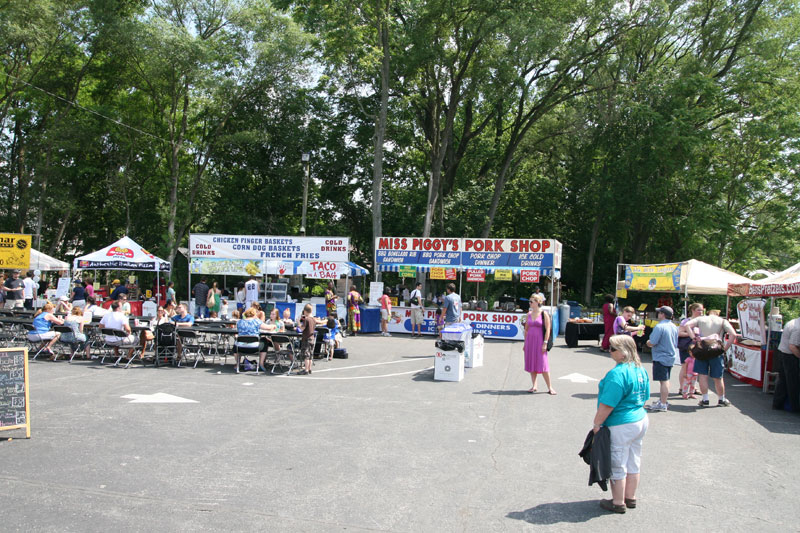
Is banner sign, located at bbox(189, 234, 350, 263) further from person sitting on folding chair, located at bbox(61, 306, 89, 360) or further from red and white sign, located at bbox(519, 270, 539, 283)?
person sitting on folding chair, located at bbox(61, 306, 89, 360)

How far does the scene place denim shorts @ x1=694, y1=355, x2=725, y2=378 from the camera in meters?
9.14

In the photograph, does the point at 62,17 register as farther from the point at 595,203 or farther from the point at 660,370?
the point at 660,370

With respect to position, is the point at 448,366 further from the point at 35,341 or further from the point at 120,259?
the point at 120,259

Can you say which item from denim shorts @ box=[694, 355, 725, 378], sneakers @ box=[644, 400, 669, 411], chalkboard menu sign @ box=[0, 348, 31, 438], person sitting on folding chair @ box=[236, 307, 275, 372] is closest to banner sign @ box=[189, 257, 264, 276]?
person sitting on folding chair @ box=[236, 307, 275, 372]

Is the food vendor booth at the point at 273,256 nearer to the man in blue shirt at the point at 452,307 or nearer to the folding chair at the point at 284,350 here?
the man in blue shirt at the point at 452,307

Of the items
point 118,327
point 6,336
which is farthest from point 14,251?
point 118,327

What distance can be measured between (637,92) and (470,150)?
398 inches

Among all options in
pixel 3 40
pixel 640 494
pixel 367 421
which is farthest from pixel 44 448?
pixel 3 40

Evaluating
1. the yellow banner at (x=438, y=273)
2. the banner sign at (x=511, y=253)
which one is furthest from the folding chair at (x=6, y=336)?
the banner sign at (x=511, y=253)

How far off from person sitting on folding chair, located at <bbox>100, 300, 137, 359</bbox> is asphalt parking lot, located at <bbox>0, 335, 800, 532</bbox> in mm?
1970

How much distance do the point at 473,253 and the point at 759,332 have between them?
366 inches

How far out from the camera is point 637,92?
29797 mm

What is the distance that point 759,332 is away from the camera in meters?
11.5

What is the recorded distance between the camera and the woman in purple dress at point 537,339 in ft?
31.9
